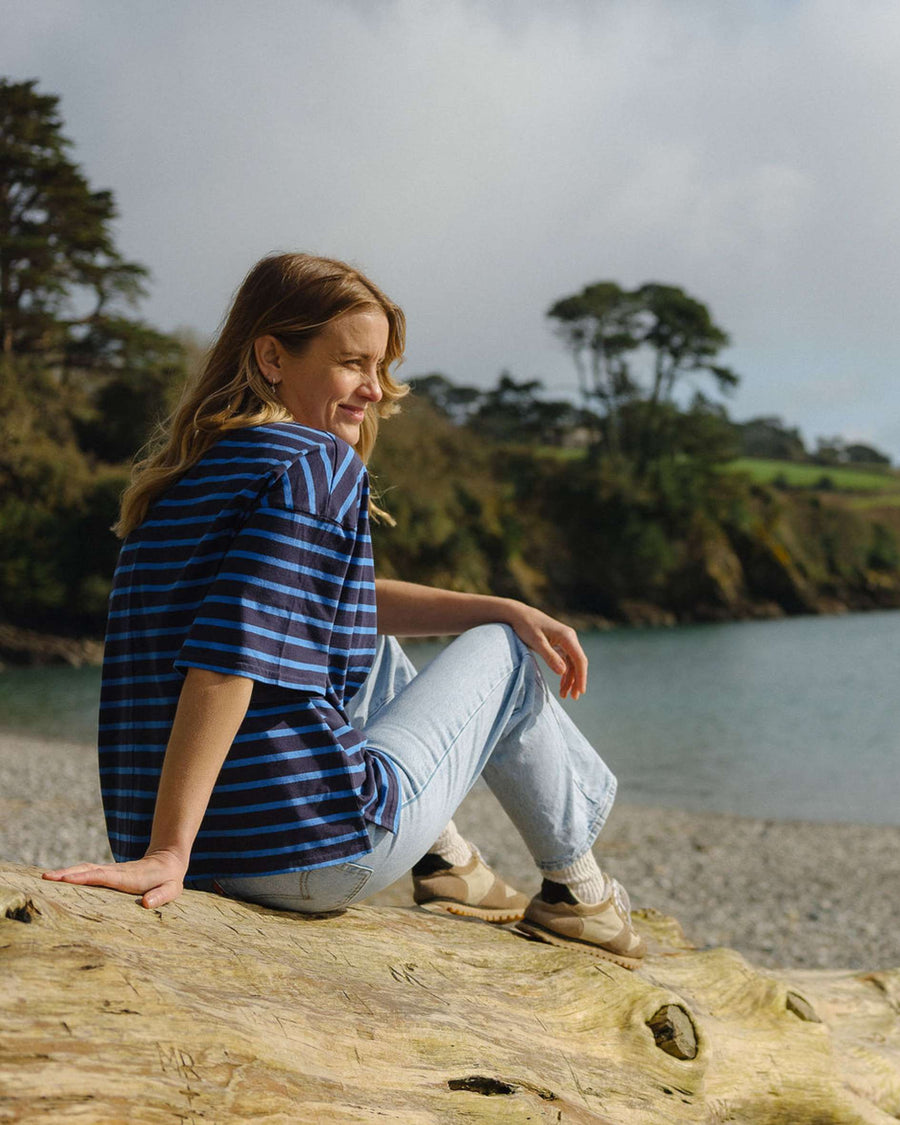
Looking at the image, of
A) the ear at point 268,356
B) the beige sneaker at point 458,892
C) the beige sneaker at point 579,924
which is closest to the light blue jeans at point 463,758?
the beige sneaker at point 579,924

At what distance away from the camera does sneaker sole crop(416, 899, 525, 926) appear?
286 cm

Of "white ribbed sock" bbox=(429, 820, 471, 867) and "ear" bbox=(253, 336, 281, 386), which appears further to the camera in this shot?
"white ribbed sock" bbox=(429, 820, 471, 867)

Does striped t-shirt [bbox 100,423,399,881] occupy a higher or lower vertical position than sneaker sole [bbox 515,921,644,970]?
higher

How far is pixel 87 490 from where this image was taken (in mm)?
35438

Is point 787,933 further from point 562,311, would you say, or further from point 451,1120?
point 562,311

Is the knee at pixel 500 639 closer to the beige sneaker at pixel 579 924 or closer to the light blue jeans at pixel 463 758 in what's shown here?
the light blue jeans at pixel 463 758

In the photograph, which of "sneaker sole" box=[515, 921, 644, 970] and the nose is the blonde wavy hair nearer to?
the nose

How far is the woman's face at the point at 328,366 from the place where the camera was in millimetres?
2293

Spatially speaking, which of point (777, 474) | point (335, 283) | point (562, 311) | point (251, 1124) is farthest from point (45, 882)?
point (777, 474)

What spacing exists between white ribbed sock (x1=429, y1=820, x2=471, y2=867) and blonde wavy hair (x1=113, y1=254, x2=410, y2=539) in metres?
1.10

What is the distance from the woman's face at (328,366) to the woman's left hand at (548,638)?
2.21 ft

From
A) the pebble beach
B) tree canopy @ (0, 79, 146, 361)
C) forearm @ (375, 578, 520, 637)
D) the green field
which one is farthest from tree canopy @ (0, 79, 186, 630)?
the green field

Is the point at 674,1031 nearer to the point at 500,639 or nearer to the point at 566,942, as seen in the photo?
the point at 566,942

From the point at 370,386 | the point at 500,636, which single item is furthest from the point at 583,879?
the point at 370,386
